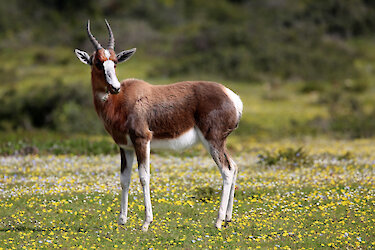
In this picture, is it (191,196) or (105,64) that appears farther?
(191,196)

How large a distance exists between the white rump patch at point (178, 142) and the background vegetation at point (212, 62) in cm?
975

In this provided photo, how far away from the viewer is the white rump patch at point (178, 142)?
38.5 ft

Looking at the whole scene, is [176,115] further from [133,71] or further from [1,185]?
[133,71]

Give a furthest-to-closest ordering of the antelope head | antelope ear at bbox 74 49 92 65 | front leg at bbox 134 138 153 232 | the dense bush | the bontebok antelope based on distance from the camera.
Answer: the dense bush, antelope ear at bbox 74 49 92 65, the bontebok antelope, front leg at bbox 134 138 153 232, the antelope head

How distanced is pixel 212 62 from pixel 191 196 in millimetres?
31749

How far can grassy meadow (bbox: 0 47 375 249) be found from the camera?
1111 cm

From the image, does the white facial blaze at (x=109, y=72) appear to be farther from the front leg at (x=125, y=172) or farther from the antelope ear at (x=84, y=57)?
the front leg at (x=125, y=172)

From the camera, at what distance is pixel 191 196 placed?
1409cm

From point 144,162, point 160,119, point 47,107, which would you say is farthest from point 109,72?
point 47,107

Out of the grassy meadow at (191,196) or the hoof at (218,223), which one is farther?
the hoof at (218,223)

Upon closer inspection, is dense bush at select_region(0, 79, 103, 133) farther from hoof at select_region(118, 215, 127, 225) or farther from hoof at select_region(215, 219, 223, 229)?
hoof at select_region(215, 219, 223, 229)

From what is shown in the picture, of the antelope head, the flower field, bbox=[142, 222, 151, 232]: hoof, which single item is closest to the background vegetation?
the flower field

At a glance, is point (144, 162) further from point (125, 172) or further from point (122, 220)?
point (122, 220)

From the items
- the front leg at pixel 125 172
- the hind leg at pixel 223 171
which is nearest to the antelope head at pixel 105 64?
the front leg at pixel 125 172
